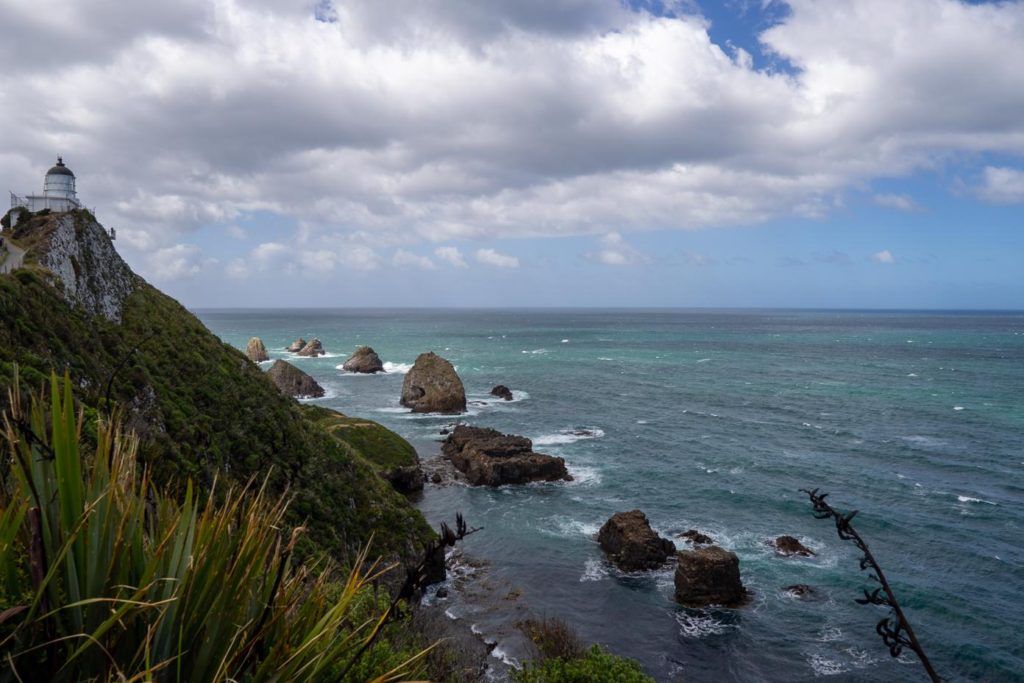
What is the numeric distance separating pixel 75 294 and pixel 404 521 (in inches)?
668

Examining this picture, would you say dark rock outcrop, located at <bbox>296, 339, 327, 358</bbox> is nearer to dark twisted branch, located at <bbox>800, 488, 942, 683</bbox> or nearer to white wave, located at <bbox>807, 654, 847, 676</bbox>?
white wave, located at <bbox>807, 654, 847, 676</bbox>

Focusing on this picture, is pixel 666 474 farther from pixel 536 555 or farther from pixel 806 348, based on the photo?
pixel 806 348

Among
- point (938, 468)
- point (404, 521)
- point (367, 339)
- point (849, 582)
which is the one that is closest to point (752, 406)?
point (938, 468)

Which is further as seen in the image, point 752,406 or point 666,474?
point 752,406

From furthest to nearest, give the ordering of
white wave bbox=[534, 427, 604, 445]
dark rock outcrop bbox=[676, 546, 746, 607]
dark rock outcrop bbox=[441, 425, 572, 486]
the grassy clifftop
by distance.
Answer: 1. white wave bbox=[534, 427, 604, 445]
2. dark rock outcrop bbox=[441, 425, 572, 486]
3. dark rock outcrop bbox=[676, 546, 746, 607]
4. the grassy clifftop

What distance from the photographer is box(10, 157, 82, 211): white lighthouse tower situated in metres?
30.5

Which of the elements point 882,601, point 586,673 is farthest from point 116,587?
point 586,673

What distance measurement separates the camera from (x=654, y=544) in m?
32.1

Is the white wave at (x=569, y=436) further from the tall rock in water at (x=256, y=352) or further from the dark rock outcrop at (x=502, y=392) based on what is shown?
the tall rock in water at (x=256, y=352)

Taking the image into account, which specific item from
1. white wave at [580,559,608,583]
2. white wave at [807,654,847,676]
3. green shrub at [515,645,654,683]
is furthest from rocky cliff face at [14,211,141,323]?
white wave at [807,654,847,676]

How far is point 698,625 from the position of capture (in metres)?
26.6

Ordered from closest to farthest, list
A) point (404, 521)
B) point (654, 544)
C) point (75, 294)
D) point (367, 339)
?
point (75, 294) < point (404, 521) < point (654, 544) < point (367, 339)

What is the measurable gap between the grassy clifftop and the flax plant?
593 inches

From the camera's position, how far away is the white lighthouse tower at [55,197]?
30.5 metres
